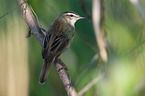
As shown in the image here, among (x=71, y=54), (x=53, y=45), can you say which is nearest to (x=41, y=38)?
(x=53, y=45)

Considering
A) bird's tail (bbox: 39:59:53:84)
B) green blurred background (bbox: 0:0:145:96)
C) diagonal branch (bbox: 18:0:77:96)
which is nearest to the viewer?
diagonal branch (bbox: 18:0:77:96)

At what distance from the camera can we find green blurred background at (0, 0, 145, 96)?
1.54m

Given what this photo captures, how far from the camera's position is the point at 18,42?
202 centimetres

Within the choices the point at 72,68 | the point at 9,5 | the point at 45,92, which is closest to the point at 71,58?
the point at 72,68

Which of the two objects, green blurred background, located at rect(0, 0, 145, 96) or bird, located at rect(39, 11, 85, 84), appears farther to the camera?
bird, located at rect(39, 11, 85, 84)

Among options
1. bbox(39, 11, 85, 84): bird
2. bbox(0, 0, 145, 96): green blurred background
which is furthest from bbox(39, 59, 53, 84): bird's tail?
bbox(0, 0, 145, 96): green blurred background

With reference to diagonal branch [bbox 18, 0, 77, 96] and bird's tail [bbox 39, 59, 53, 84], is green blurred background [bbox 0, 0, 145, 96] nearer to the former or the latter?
diagonal branch [bbox 18, 0, 77, 96]

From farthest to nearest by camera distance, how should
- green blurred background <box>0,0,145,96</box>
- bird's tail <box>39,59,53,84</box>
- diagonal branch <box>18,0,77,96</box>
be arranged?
bird's tail <box>39,59,53,84</box>, green blurred background <box>0,0,145,96</box>, diagonal branch <box>18,0,77,96</box>

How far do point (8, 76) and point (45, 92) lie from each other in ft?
1.35

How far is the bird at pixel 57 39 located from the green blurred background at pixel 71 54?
0.34 feet

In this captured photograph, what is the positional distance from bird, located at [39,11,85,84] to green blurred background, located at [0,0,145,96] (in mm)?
103

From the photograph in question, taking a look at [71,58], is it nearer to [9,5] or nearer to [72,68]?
[72,68]

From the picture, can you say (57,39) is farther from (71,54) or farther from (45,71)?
(45,71)

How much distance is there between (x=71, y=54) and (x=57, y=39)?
24cm
